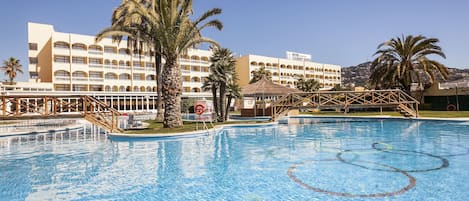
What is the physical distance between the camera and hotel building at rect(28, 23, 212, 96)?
1721 inches

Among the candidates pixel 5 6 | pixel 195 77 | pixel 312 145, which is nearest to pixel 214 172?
pixel 312 145

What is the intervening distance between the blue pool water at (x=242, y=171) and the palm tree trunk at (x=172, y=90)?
174 inches

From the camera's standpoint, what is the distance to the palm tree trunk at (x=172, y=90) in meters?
16.7

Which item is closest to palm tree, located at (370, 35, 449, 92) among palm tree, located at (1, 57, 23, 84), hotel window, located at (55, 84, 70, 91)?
hotel window, located at (55, 84, 70, 91)

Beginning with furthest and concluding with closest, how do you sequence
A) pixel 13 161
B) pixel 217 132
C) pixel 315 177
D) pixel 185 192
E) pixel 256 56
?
1. pixel 256 56
2. pixel 217 132
3. pixel 13 161
4. pixel 315 177
5. pixel 185 192

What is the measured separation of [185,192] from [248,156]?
3997 millimetres

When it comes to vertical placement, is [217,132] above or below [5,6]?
below

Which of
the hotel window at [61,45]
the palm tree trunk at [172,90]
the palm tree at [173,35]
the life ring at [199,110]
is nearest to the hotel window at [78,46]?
the hotel window at [61,45]

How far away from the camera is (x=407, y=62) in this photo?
31016 mm

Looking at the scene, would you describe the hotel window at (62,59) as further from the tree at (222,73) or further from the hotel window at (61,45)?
the tree at (222,73)

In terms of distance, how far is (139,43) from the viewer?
2555 centimetres

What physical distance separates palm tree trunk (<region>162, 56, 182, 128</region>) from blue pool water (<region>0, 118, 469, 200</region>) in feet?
14.5

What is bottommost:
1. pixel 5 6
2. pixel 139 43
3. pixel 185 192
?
pixel 185 192

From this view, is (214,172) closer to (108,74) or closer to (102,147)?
(102,147)
